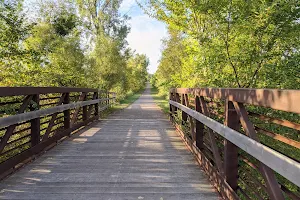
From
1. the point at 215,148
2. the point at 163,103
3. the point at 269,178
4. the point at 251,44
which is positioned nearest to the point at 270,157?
the point at 269,178

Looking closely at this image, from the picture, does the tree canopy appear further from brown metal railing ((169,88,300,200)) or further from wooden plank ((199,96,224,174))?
wooden plank ((199,96,224,174))

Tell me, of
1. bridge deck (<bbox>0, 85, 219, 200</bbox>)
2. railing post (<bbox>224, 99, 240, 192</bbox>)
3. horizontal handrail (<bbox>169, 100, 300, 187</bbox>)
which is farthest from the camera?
bridge deck (<bbox>0, 85, 219, 200</bbox>)

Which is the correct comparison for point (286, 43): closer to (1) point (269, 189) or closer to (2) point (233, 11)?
(2) point (233, 11)

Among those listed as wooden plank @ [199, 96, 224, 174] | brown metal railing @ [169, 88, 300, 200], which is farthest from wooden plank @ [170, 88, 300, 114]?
wooden plank @ [199, 96, 224, 174]

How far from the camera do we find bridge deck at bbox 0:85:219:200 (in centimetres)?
289

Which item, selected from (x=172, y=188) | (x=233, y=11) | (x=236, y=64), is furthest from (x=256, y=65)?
(x=172, y=188)

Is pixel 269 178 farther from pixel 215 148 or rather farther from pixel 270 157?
pixel 215 148

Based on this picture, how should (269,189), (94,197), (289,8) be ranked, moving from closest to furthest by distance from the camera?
(269,189), (94,197), (289,8)

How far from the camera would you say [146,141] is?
18.7ft

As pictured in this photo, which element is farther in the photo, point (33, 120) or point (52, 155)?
point (52, 155)

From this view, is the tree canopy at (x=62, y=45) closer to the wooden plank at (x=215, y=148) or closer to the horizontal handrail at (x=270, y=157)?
the wooden plank at (x=215, y=148)

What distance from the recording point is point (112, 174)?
3.53 m

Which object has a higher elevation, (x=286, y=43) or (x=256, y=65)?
(x=286, y=43)

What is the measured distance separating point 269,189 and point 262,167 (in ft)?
0.49
